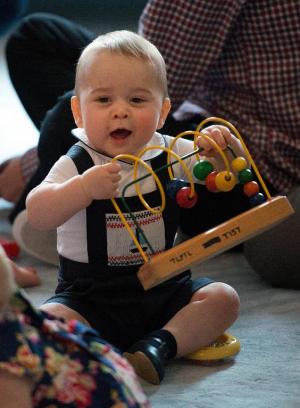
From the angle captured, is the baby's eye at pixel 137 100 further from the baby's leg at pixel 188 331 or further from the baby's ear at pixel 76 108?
the baby's leg at pixel 188 331

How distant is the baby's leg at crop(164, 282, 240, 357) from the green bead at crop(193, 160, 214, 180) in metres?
0.19

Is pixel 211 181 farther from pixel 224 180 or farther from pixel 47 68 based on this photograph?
pixel 47 68

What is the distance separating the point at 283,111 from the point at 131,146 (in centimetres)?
49

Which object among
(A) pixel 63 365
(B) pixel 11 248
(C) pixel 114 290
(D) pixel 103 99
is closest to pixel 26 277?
(B) pixel 11 248

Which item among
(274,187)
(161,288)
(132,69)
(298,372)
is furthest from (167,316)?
(274,187)

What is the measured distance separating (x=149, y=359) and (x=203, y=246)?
17cm

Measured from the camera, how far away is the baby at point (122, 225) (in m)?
1.16

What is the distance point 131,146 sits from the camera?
3.91ft

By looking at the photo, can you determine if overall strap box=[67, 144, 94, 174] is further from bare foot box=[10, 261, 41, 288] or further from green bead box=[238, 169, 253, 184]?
bare foot box=[10, 261, 41, 288]

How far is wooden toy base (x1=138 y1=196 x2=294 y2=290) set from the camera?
41.6 inches

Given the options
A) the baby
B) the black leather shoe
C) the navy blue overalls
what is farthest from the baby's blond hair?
the black leather shoe

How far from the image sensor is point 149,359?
1122 millimetres

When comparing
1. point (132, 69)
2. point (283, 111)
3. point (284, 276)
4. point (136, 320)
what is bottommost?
point (284, 276)

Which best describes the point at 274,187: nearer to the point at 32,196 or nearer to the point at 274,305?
the point at 274,305
